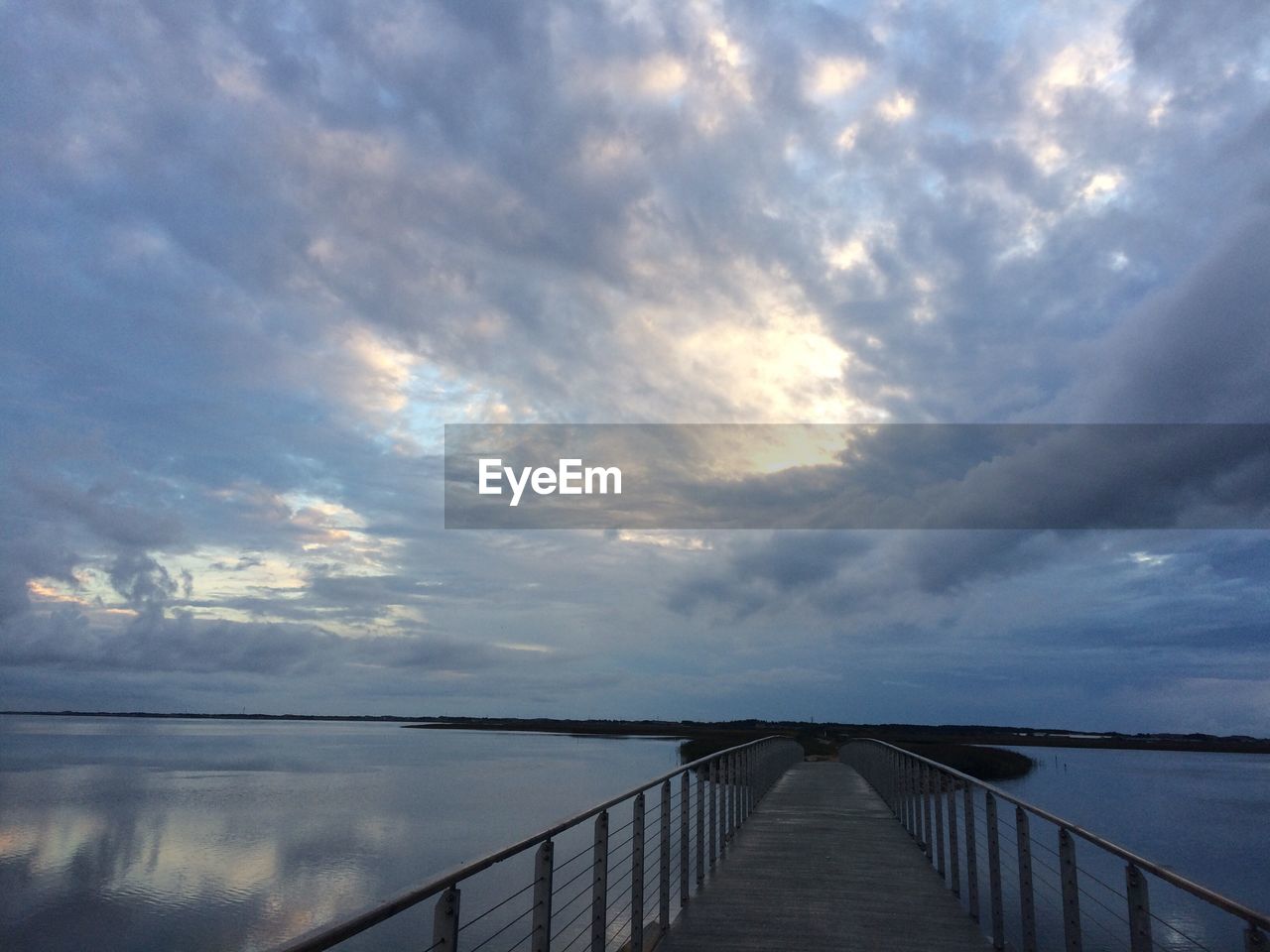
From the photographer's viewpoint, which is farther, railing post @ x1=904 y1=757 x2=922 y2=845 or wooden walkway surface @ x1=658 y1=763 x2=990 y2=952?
railing post @ x1=904 y1=757 x2=922 y2=845

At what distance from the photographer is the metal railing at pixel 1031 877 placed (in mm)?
3301

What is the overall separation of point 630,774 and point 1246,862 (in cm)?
2191

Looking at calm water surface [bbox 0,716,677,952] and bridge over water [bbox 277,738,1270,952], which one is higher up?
bridge over water [bbox 277,738,1270,952]

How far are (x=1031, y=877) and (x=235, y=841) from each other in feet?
66.0

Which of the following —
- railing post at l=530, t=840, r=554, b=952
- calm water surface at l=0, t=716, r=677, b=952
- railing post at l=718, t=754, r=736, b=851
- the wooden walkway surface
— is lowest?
calm water surface at l=0, t=716, r=677, b=952

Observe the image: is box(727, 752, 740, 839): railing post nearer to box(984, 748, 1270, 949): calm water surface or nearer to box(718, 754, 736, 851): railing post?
box(718, 754, 736, 851): railing post

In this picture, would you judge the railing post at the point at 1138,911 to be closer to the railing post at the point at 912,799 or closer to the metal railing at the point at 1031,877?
the metal railing at the point at 1031,877

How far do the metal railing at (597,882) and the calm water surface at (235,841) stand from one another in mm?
805

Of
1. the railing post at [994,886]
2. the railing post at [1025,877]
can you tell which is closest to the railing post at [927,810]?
the railing post at [994,886]

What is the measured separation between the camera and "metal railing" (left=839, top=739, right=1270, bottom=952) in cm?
330

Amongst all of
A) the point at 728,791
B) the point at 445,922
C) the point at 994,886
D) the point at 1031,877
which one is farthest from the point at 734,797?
the point at 445,922

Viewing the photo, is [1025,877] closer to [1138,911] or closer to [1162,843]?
[1138,911]

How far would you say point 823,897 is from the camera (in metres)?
5.97

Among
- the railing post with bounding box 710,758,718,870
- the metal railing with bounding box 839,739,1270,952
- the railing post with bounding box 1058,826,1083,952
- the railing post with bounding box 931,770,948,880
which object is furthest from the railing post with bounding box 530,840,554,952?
the railing post with bounding box 931,770,948,880
